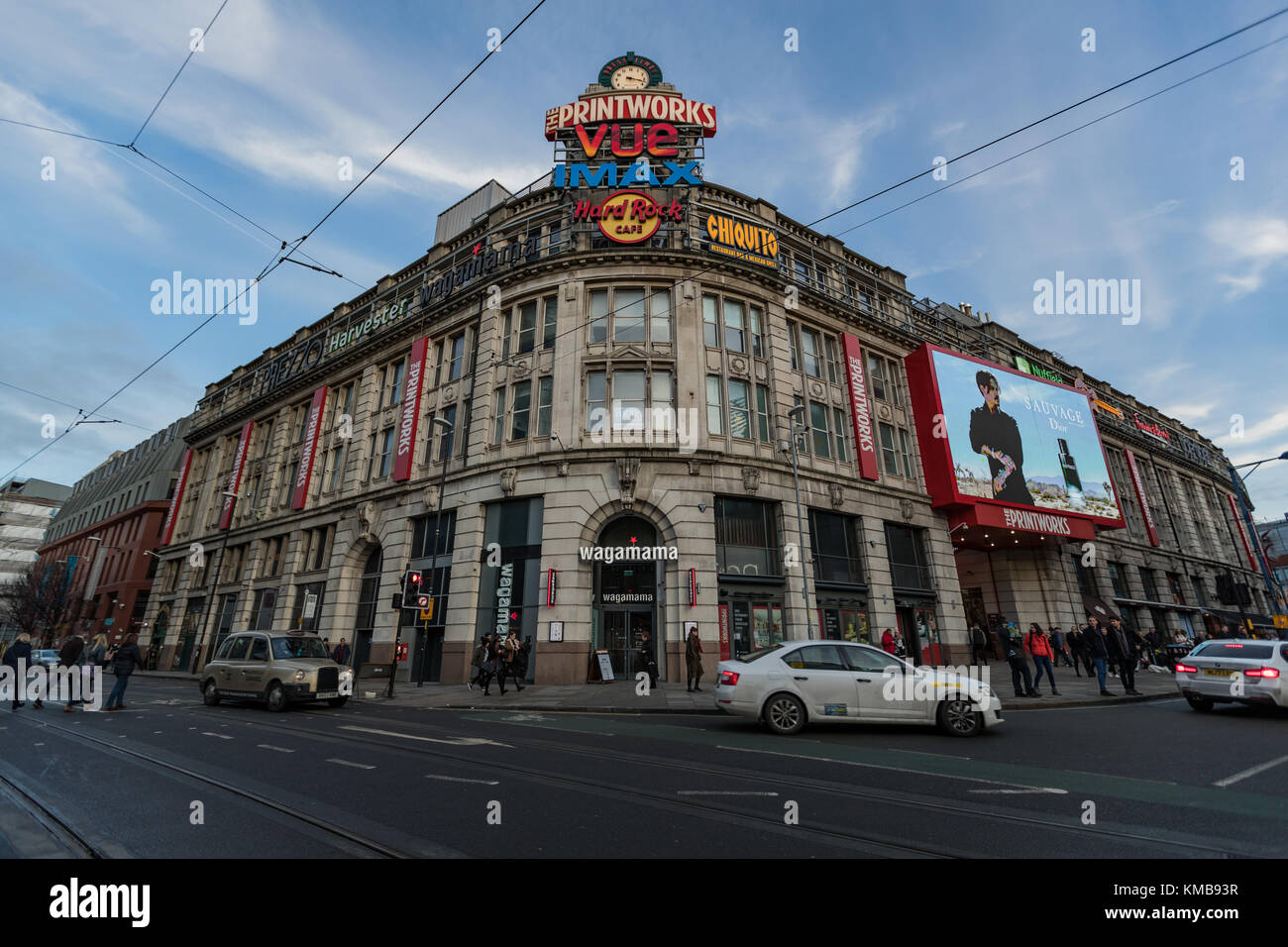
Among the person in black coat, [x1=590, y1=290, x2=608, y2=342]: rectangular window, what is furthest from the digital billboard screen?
the person in black coat

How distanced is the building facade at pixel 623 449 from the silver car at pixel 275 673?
393cm

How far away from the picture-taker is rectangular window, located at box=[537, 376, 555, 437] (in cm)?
2228

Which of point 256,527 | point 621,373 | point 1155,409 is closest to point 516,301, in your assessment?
point 621,373

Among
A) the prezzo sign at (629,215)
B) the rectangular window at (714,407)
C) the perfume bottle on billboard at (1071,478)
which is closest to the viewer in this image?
the rectangular window at (714,407)

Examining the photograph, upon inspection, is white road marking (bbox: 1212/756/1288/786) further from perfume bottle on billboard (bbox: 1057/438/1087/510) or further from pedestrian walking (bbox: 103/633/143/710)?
perfume bottle on billboard (bbox: 1057/438/1087/510)

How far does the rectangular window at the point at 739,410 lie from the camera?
22375 mm

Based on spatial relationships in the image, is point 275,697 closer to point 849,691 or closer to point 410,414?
point 849,691

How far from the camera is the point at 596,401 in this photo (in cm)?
2184

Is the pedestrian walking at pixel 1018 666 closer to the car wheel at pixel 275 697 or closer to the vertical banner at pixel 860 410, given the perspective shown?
the vertical banner at pixel 860 410

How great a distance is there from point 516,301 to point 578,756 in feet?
69.3

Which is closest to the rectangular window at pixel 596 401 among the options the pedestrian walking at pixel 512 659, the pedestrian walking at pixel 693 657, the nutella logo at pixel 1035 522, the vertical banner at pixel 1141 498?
the pedestrian walking at pixel 512 659

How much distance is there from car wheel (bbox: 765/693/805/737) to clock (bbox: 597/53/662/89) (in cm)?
3025

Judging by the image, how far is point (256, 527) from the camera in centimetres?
3384
